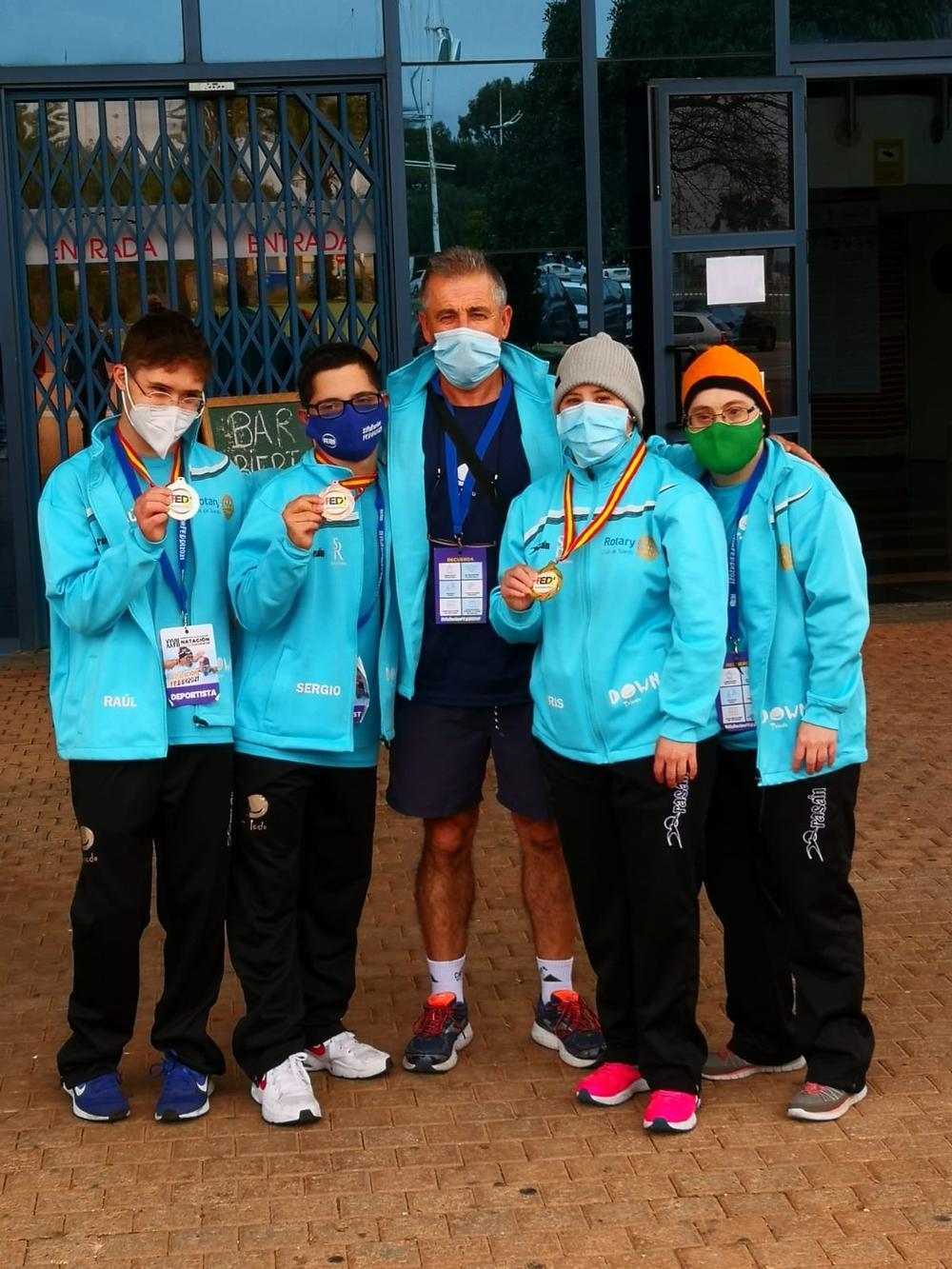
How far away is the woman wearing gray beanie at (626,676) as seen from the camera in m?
4.24

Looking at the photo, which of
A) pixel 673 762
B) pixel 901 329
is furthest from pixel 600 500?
pixel 901 329

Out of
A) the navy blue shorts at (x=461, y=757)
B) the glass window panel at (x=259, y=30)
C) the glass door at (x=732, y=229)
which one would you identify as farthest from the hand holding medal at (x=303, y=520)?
the glass window panel at (x=259, y=30)

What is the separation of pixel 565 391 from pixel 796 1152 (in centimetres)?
189

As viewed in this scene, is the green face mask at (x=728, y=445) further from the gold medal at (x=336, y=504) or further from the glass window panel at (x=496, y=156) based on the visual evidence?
the glass window panel at (x=496, y=156)

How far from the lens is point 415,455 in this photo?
4.70 m

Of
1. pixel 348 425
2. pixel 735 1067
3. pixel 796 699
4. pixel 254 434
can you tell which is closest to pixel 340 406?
pixel 348 425

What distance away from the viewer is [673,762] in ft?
13.9

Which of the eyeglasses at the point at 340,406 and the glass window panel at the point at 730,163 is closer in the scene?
the eyeglasses at the point at 340,406

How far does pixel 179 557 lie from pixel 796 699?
5.00ft

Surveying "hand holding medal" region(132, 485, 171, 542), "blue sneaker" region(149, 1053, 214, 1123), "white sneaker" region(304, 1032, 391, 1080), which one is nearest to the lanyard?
"hand holding medal" region(132, 485, 171, 542)

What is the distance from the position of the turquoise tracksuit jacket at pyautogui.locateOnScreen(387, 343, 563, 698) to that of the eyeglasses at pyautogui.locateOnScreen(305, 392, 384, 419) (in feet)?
0.63

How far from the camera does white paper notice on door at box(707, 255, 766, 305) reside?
414 inches

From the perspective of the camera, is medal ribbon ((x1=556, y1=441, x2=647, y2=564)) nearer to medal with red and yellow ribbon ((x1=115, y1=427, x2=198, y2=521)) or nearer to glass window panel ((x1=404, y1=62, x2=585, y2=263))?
medal with red and yellow ribbon ((x1=115, y1=427, x2=198, y2=521))

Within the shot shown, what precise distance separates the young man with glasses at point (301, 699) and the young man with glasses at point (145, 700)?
80mm
